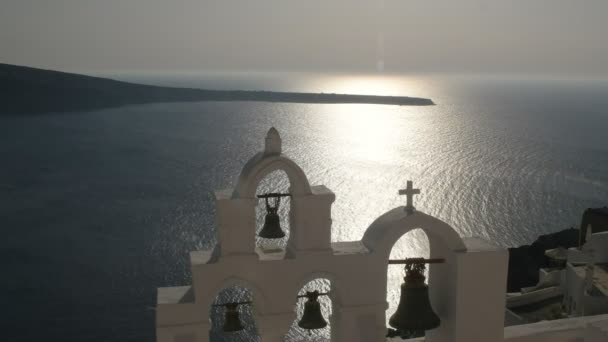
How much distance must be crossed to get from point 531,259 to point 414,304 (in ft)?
95.7

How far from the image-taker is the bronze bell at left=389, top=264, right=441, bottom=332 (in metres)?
5.37

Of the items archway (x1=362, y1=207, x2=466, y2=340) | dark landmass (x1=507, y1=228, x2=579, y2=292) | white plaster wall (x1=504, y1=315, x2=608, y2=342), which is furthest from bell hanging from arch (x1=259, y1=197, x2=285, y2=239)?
dark landmass (x1=507, y1=228, x2=579, y2=292)

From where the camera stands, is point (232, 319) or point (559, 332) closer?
point (232, 319)

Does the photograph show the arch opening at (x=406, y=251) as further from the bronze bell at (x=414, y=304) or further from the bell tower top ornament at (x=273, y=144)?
the bell tower top ornament at (x=273, y=144)

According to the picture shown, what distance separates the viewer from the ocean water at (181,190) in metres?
30.9

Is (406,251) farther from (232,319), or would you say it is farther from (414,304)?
(414,304)

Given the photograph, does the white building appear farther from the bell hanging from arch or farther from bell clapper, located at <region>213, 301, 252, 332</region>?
the bell hanging from arch

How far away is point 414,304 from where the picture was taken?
212 inches

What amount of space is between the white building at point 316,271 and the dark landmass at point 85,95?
121 meters

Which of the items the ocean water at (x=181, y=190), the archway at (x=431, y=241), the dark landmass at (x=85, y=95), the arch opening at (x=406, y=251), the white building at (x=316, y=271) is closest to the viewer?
the white building at (x=316, y=271)

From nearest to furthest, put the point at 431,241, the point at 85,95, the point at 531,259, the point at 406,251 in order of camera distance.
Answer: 1. the point at 431,241
2. the point at 531,259
3. the point at 406,251
4. the point at 85,95

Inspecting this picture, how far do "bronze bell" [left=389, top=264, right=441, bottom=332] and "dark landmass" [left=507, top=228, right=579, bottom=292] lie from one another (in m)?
25.0

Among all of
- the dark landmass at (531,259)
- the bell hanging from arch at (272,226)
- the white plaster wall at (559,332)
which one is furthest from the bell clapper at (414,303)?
the dark landmass at (531,259)


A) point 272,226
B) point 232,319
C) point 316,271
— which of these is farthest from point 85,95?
point 316,271
